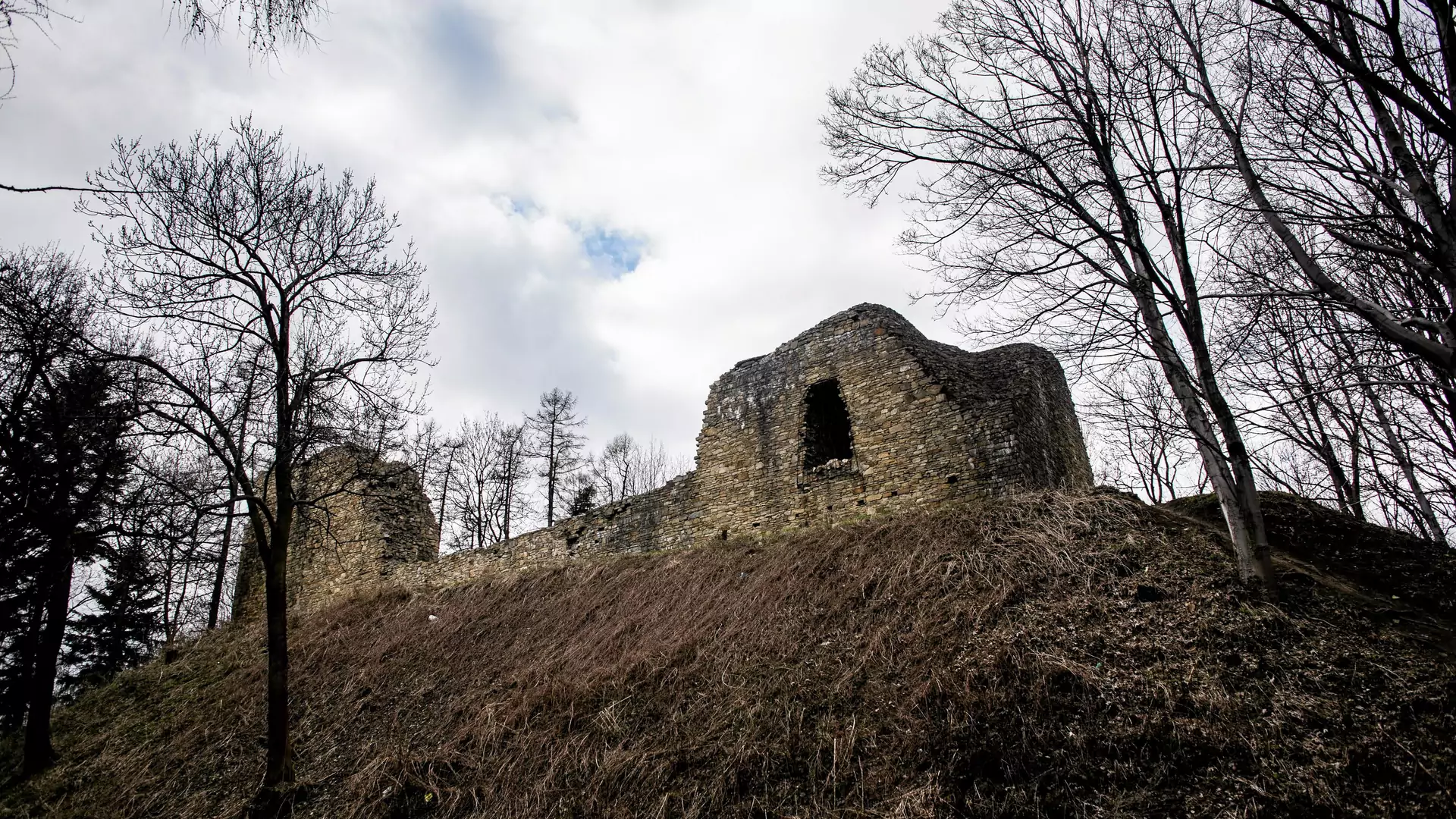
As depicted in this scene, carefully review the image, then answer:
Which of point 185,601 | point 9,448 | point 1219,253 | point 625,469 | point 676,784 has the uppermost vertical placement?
point 625,469

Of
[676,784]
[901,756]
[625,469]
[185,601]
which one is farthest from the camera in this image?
[625,469]

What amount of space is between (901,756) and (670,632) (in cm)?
378

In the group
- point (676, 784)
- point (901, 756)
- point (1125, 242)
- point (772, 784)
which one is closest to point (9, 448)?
point (676, 784)

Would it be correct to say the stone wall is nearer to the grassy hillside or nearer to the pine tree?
the pine tree

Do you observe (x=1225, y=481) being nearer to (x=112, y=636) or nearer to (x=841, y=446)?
(x=841, y=446)

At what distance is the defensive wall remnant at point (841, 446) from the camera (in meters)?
10.2

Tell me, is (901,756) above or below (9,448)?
below

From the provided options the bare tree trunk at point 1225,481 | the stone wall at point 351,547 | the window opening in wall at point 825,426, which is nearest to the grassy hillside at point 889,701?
the bare tree trunk at point 1225,481

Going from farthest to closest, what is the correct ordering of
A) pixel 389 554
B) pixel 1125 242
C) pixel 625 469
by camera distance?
pixel 625 469
pixel 389 554
pixel 1125 242

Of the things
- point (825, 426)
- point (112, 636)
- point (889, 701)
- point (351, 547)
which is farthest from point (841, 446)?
point (112, 636)

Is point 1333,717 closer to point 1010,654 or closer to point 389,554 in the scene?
point 1010,654

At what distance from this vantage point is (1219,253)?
607cm

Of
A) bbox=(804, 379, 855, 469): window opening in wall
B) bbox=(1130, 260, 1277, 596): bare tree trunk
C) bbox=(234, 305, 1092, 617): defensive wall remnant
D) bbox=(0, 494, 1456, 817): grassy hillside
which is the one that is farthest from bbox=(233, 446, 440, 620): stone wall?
bbox=(1130, 260, 1277, 596): bare tree trunk

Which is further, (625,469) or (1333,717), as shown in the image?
(625,469)
